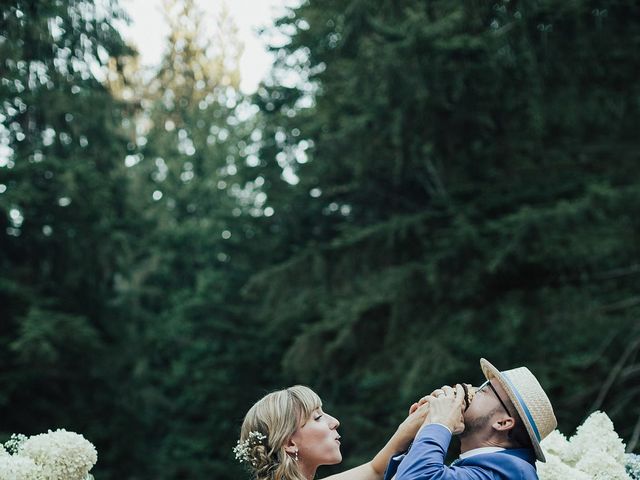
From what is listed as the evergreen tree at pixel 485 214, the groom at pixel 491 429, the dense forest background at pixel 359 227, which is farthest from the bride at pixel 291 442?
the evergreen tree at pixel 485 214

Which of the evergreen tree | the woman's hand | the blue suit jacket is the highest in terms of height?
the evergreen tree

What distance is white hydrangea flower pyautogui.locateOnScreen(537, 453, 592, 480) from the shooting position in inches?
122

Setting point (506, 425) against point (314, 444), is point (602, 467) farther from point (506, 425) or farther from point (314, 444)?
point (314, 444)

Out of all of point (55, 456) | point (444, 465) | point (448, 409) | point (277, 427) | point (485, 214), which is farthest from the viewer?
point (485, 214)

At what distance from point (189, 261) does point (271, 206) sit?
7.23 metres

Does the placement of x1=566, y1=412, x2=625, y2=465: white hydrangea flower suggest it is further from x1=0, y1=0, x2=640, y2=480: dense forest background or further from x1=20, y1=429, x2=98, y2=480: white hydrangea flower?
x1=0, y1=0, x2=640, y2=480: dense forest background

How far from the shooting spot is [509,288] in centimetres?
1061

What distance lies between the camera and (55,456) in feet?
9.36

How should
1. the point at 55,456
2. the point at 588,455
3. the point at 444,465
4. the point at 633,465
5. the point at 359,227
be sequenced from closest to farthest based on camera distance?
the point at 444,465, the point at 55,456, the point at 588,455, the point at 633,465, the point at 359,227

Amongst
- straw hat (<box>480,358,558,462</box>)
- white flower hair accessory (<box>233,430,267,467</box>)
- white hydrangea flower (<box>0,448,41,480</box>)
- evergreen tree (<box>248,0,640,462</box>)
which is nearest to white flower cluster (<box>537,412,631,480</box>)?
straw hat (<box>480,358,558,462</box>)

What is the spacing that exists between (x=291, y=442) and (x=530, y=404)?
85 cm

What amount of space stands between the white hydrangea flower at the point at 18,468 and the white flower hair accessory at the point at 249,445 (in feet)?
2.14

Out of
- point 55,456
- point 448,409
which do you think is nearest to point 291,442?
point 448,409

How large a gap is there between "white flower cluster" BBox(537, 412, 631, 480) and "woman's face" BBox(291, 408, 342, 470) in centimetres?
76
